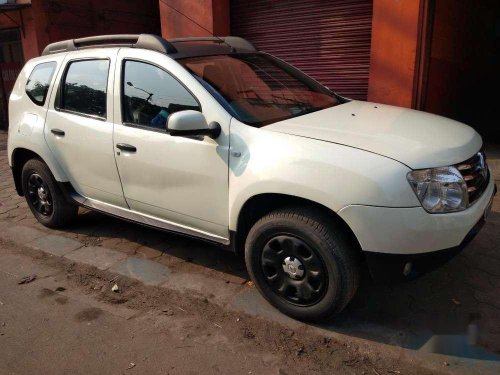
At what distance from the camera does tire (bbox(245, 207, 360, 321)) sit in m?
2.73

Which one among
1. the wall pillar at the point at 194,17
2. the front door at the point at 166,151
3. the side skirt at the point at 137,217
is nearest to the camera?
the front door at the point at 166,151

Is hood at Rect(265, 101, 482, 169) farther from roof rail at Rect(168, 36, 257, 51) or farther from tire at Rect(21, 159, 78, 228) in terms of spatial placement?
tire at Rect(21, 159, 78, 228)

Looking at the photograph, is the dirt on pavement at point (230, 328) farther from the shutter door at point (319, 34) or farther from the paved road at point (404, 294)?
the shutter door at point (319, 34)

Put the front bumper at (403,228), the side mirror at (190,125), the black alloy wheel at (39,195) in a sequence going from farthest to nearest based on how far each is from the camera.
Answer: the black alloy wheel at (39,195)
the side mirror at (190,125)
the front bumper at (403,228)

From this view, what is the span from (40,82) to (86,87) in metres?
0.83

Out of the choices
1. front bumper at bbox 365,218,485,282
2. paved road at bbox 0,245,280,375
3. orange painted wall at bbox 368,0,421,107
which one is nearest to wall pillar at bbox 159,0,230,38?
orange painted wall at bbox 368,0,421,107

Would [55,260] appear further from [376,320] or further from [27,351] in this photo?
[376,320]

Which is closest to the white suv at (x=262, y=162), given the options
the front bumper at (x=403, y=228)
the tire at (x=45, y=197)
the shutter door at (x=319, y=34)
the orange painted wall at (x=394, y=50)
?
the front bumper at (x=403, y=228)

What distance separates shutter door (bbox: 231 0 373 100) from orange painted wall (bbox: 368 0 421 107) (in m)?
0.49

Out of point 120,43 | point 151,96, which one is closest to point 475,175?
point 151,96

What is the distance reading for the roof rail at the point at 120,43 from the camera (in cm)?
351

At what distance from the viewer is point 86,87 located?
4016mm

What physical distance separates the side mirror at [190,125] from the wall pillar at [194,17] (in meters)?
5.16

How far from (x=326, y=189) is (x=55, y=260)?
2.72 metres
